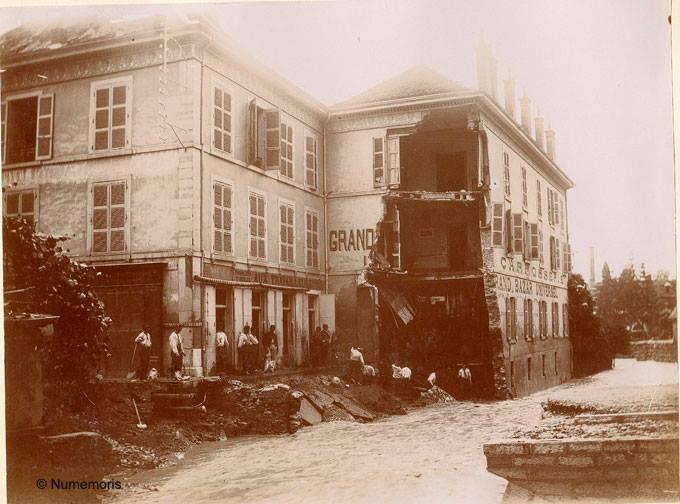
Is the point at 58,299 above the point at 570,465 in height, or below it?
A: above

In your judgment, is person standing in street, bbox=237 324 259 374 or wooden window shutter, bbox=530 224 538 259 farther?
wooden window shutter, bbox=530 224 538 259

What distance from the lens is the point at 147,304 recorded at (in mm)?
6320

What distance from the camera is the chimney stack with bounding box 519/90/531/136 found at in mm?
6672

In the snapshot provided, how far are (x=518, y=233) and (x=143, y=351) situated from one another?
→ 162 inches

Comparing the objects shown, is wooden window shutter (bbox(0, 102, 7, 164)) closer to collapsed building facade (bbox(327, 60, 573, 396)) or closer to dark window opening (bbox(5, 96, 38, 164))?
dark window opening (bbox(5, 96, 38, 164))

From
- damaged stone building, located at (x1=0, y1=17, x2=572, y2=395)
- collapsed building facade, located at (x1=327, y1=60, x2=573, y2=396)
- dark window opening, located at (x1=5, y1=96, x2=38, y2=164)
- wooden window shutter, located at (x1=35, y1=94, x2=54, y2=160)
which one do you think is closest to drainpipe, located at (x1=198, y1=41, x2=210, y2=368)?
damaged stone building, located at (x1=0, y1=17, x2=572, y2=395)

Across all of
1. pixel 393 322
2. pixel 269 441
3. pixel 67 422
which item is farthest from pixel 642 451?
pixel 67 422

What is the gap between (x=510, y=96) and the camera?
667cm

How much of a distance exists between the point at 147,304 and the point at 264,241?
1372 mm

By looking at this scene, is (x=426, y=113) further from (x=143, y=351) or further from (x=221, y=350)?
(x=143, y=351)

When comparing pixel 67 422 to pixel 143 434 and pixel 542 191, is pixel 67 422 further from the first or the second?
pixel 542 191

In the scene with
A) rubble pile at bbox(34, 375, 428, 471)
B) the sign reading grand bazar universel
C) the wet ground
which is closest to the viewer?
the wet ground

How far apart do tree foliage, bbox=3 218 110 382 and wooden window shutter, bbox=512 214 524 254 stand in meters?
4.23

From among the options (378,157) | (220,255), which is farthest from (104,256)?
A: (378,157)
